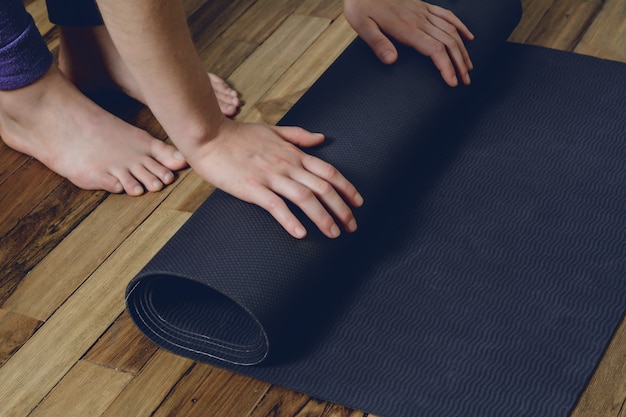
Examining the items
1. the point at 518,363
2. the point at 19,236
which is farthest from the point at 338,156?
the point at 19,236

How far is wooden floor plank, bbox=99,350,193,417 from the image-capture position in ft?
3.94

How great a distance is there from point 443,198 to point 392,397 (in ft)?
1.43

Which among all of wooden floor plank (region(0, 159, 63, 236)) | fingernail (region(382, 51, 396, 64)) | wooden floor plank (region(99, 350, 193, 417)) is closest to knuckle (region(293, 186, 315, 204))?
wooden floor plank (region(99, 350, 193, 417))

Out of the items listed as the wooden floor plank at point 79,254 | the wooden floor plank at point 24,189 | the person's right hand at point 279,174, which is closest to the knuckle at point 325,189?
the person's right hand at point 279,174

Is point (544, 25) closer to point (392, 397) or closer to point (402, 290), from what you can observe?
point (402, 290)

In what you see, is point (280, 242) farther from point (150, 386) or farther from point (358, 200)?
point (150, 386)

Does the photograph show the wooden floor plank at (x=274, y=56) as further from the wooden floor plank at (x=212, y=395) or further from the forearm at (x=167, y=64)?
the wooden floor plank at (x=212, y=395)

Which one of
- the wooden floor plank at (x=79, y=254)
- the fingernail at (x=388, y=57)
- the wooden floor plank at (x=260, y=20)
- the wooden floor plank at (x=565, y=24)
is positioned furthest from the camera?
the wooden floor plank at (x=260, y=20)

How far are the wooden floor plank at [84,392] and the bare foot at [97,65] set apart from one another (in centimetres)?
72

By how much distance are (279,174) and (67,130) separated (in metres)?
0.58

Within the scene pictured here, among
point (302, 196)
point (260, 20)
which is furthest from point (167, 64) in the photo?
point (260, 20)

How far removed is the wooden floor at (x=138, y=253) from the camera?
1208 millimetres

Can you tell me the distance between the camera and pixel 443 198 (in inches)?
57.9

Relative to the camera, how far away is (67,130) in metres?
1.65
